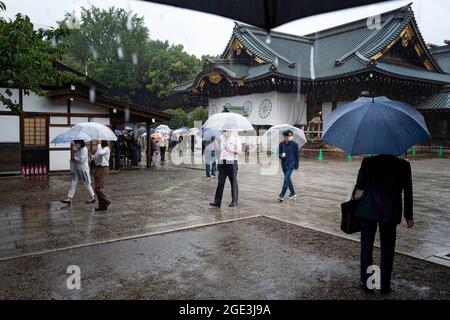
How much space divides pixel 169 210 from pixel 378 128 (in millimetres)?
5214

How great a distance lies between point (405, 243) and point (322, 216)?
1.97 m

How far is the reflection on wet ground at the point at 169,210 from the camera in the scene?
575 centimetres

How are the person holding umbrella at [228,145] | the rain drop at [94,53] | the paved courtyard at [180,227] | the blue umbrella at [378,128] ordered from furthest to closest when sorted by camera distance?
the rain drop at [94,53] < the person holding umbrella at [228,145] < the paved courtyard at [180,227] < the blue umbrella at [378,128]

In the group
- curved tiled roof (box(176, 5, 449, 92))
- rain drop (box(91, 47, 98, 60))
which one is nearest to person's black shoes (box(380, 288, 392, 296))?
curved tiled roof (box(176, 5, 449, 92))

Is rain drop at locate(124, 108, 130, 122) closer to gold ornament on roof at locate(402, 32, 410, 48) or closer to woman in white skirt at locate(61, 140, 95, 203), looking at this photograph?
woman in white skirt at locate(61, 140, 95, 203)

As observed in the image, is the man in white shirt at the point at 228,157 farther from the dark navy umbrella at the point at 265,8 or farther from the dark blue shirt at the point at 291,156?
the dark navy umbrella at the point at 265,8

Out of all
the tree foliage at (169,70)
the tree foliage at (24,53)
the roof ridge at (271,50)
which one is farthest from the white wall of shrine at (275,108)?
the tree foliage at (24,53)

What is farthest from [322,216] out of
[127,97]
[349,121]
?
[127,97]

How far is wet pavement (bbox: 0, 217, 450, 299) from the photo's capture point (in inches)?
149

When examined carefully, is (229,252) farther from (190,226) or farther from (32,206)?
(32,206)

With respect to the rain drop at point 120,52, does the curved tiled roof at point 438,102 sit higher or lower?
lower

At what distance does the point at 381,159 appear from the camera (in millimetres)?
3758

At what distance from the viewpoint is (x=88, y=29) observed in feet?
171
